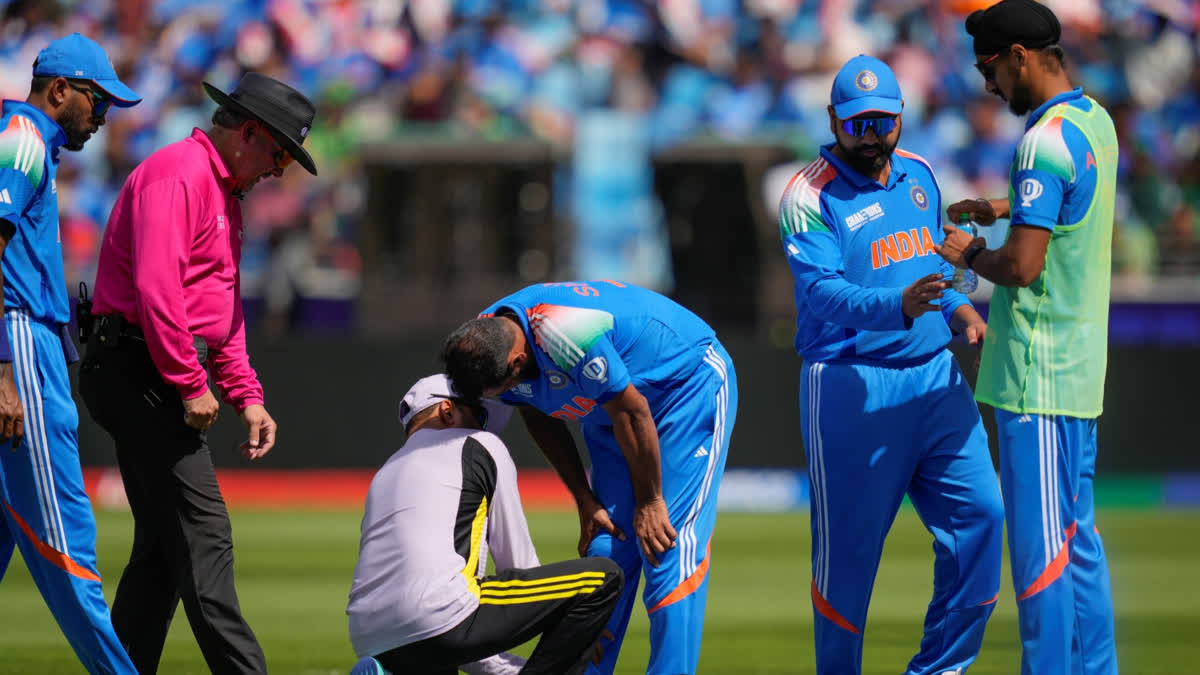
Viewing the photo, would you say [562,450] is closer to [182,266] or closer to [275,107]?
[182,266]

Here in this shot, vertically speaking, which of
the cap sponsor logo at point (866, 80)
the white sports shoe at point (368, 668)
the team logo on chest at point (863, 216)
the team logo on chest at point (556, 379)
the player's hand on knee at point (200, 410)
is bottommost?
the white sports shoe at point (368, 668)

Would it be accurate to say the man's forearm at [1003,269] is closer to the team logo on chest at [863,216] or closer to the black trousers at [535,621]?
the team logo on chest at [863,216]

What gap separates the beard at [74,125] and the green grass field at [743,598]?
2.74 m

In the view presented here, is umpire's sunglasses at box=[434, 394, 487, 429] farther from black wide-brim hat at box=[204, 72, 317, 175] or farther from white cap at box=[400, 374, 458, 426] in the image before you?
black wide-brim hat at box=[204, 72, 317, 175]

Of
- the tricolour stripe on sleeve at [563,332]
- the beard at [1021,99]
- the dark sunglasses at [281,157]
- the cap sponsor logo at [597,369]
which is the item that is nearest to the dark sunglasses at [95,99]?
the dark sunglasses at [281,157]

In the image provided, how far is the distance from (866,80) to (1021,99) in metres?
0.69

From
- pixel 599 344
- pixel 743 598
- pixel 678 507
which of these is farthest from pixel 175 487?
Result: pixel 743 598

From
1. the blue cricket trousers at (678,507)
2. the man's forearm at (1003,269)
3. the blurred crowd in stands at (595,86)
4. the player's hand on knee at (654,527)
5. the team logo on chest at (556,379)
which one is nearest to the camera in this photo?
the man's forearm at (1003,269)

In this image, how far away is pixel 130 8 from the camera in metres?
18.7

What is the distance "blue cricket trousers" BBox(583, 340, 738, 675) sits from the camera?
5539 millimetres

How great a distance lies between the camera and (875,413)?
19.0ft

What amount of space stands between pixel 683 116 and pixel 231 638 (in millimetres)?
11976

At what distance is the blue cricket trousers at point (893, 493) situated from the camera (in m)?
5.80

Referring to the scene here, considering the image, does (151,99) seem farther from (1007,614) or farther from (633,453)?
(633,453)
